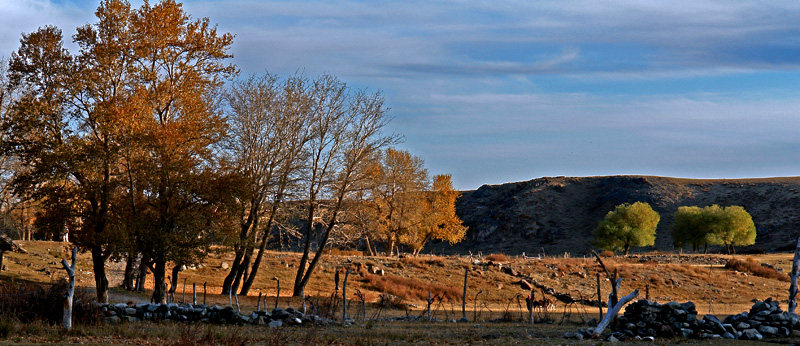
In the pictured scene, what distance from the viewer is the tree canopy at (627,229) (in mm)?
95312

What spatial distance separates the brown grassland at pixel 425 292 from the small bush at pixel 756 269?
0.12 metres

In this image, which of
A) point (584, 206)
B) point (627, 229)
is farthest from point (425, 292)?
point (584, 206)

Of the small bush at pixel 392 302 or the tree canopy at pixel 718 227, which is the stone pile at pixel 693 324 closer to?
the small bush at pixel 392 302

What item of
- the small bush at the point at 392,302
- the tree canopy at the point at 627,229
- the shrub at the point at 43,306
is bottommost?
the small bush at the point at 392,302

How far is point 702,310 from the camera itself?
39.6 m

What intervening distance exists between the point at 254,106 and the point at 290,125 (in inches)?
86.6

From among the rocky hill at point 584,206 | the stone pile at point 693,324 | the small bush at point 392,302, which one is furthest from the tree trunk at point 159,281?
the rocky hill at point 584,206

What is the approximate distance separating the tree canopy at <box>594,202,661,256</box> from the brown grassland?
25.5m

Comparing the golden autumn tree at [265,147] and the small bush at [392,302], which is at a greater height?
the golden autumn tree at [265,147]

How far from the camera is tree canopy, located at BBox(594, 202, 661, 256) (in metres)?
95.3

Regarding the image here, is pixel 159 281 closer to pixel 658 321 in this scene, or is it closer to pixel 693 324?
pixel 658 321

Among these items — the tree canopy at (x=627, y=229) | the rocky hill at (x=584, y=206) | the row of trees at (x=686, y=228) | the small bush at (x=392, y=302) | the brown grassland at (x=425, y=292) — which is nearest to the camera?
the brown grassland at (x=425, y=292)

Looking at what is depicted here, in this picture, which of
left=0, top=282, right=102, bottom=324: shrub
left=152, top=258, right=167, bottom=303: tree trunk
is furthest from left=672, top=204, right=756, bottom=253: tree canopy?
left=0, top=282, right=102, bottom=324: shrub

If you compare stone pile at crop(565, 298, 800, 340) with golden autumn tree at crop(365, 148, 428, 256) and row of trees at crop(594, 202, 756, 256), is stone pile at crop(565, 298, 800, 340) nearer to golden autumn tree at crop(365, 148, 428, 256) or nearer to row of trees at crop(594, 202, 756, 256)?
golden autumn tree at crop(365, 148, 428, 256)
